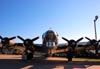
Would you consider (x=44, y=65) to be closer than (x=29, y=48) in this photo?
Yes

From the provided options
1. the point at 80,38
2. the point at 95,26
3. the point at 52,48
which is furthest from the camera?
the point at 95,26

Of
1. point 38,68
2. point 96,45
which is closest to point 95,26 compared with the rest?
point 96,45

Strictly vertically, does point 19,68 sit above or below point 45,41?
below

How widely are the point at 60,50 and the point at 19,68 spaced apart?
19.2 m

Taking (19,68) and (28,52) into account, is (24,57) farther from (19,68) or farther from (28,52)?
(19,68)

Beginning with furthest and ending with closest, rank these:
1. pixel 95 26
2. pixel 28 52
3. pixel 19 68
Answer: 1. pixel 95 26
2. pixel 28 52
3. pixel 19 68

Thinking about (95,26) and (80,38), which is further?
(95,26)

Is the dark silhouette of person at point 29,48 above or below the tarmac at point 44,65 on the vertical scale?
above

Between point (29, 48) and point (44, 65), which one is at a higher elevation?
point (29, 48)

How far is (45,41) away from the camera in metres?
38.5

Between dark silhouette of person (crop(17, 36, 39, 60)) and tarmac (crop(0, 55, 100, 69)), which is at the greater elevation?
dark silhouette of person (crop(17, 36, 39, 60))

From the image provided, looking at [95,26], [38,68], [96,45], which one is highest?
[95,26]

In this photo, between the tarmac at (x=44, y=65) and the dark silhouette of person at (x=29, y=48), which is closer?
the tarmac at (x=44, y=65)

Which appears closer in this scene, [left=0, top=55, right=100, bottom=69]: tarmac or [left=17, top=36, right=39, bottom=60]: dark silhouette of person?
[left=0, top=55, right=100, bottom=69]: tarmac
